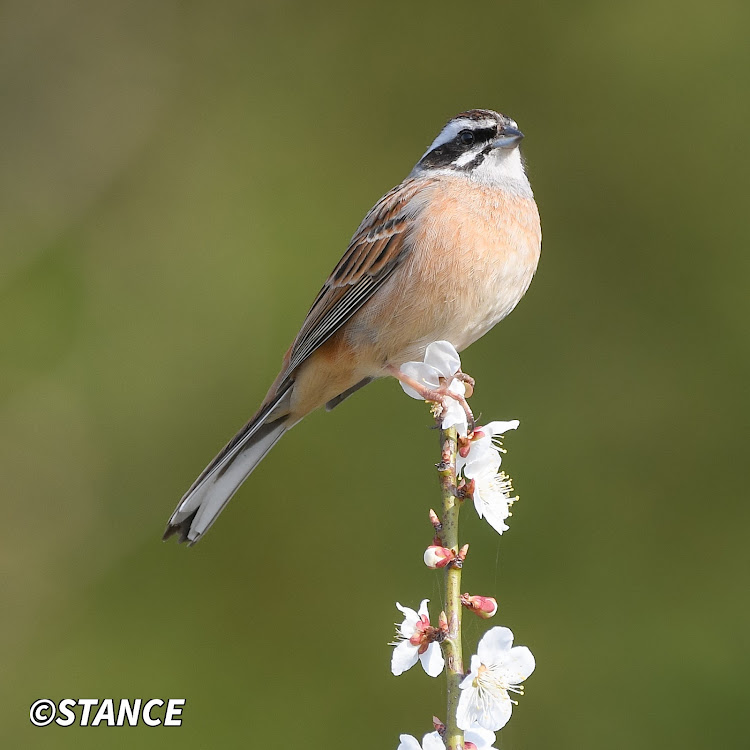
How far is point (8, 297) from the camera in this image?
531 cm

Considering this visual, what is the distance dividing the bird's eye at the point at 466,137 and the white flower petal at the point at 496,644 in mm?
2347

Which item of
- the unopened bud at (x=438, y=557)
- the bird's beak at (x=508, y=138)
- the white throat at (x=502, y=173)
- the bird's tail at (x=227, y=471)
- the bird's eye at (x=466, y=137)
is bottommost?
the unopened bud at (x=438, y=557)

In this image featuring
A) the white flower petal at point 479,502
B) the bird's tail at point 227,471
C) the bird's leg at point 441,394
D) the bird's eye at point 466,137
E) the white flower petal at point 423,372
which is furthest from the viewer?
the bird's eye at point 466,137

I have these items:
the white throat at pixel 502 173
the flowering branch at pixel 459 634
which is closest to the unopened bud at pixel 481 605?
the flowering branch at pixel 459 634

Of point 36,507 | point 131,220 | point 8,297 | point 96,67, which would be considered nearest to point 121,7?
point 96,67

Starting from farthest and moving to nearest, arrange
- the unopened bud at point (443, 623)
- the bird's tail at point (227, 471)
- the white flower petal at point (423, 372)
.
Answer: the bird's tail at point (227, 471), the white flower petal at point (423, 372), the unopened bud at point (443, 623)

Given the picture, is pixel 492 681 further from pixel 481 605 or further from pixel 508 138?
pixel 508 138

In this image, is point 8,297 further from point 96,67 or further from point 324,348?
point 324,348

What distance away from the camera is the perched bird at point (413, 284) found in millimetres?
3490

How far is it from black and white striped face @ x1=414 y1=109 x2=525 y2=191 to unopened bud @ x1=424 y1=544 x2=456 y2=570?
2.15 m

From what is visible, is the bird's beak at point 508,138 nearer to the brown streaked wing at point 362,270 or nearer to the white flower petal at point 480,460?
the brown streaked wing at point 362,270

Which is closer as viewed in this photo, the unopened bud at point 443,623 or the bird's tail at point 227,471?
the unopened bud at point 443,623

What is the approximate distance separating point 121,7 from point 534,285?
2.99 meters

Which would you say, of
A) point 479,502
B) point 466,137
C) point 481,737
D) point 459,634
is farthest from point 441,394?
point 466,137
